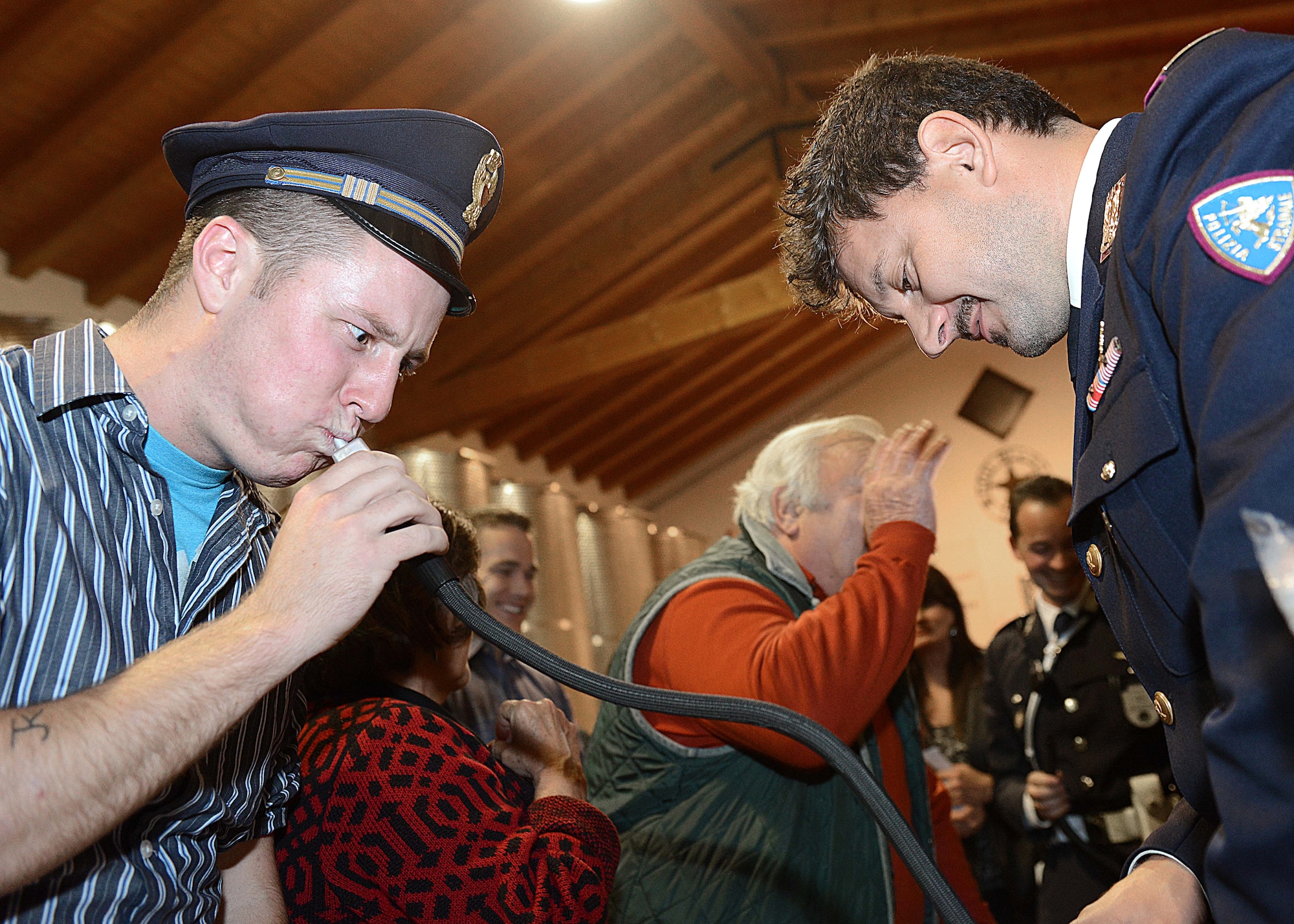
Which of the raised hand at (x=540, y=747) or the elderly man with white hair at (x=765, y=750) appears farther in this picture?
the elderly man with white hair at (x=765, y=750)

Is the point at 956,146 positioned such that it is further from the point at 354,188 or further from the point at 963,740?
the point at 963,740

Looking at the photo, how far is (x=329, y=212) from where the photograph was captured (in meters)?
1.14

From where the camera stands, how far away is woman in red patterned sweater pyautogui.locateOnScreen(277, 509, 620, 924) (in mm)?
1222

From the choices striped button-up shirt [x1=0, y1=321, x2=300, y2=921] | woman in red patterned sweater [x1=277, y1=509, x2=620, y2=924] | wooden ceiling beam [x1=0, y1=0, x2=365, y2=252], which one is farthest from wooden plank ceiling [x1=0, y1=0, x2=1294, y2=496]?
striped button-up shirt [x1=0, y1=321, x2=300, y2=921]

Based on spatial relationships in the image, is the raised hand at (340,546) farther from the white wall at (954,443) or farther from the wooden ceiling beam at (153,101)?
the white wall at (954,443)

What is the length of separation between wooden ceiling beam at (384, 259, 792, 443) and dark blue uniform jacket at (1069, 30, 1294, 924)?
5569 mm

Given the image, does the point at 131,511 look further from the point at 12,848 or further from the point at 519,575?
the point at 519,575

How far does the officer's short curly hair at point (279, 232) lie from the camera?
1109 millimetres

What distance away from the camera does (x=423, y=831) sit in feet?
4.05

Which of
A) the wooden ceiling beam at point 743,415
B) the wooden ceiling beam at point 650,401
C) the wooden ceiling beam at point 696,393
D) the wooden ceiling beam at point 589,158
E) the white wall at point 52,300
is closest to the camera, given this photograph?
the white wall at point 52,300

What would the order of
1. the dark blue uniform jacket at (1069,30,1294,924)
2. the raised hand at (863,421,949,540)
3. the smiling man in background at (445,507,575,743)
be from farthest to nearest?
the smiling man in background at (445,507,575,743)
the raised hand at (863,421,949,540)
the dark blue uniform jacket at (1069,30,1294,924)

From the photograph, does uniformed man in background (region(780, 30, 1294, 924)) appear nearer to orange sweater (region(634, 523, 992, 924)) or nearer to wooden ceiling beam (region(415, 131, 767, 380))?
orange sweater (region(634, 523, 992, 924))

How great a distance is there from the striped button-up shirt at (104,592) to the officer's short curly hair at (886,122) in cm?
77

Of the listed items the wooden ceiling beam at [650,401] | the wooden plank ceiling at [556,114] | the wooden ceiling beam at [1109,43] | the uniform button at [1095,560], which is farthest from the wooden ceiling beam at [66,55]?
the wooden ceiling beam at [650,401]
